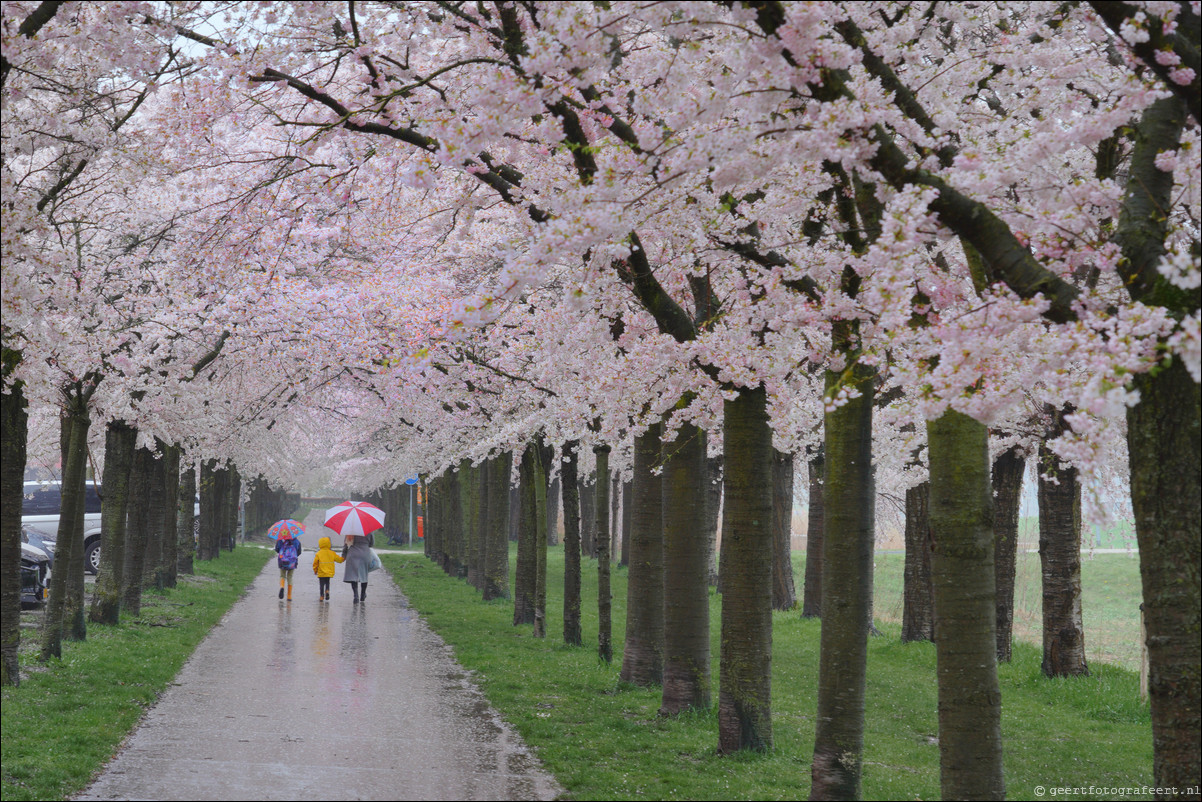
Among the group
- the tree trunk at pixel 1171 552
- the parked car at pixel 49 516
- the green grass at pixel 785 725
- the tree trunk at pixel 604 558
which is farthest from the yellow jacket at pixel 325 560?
the tree trunk at pixel 1171 552

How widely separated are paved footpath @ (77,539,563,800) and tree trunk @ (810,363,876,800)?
2045 mm

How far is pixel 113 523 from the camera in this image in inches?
672

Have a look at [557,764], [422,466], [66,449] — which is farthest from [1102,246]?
[422,466]

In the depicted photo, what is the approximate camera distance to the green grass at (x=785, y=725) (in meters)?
8.57

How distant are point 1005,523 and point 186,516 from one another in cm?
1997

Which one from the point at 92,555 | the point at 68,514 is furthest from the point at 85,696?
the point at 92,555

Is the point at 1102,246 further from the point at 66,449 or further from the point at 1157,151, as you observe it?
the point at 66,449

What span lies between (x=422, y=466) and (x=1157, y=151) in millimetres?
25378

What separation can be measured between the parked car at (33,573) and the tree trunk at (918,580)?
14.9 m

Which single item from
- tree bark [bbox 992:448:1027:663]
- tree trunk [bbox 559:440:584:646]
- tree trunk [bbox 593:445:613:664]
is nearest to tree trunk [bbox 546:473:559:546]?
tree trunk [bbox 559:440:584:646]

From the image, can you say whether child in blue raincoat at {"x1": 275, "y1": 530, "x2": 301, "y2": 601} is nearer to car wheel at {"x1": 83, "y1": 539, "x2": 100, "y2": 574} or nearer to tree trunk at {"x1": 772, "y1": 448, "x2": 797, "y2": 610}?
car wheel at {"x1": 83, "y1": 539, "x2": 100, "y2": 574}

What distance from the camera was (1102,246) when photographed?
6.07m

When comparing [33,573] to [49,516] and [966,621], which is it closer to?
[49,516]

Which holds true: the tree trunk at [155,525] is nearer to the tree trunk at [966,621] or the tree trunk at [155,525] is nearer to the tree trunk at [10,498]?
the tree trunk at [10,498]
